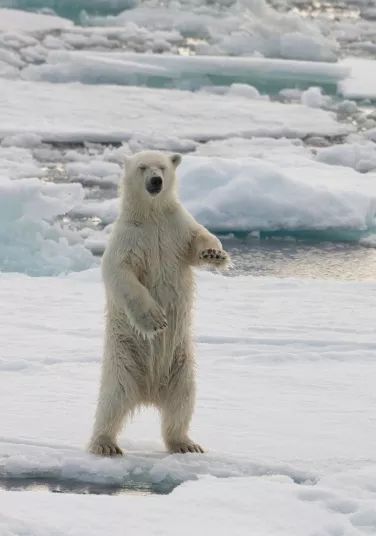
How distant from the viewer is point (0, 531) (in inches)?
136

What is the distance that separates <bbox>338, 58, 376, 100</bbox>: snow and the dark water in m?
5.41

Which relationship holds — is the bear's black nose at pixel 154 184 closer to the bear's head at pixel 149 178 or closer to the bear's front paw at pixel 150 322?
the bear's head at pixel 149 178

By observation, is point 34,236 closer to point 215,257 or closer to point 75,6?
point 215,257

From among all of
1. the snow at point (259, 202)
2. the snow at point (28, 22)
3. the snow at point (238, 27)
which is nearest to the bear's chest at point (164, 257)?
the snow at point (259, 202)

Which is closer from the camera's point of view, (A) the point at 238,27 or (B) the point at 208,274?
(B) the point at 208,274

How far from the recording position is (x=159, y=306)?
172 inches

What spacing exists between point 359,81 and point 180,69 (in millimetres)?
2132

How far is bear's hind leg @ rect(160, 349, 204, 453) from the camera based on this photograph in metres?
4.46

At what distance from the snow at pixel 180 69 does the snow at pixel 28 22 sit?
6.13 ft

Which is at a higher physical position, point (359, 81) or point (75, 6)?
point (75, 6)

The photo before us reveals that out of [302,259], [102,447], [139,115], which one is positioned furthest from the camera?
[139,115]

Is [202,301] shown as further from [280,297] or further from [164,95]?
[164,95]

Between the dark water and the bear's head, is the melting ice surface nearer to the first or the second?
the dark water

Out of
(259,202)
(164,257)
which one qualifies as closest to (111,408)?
(164,257)
